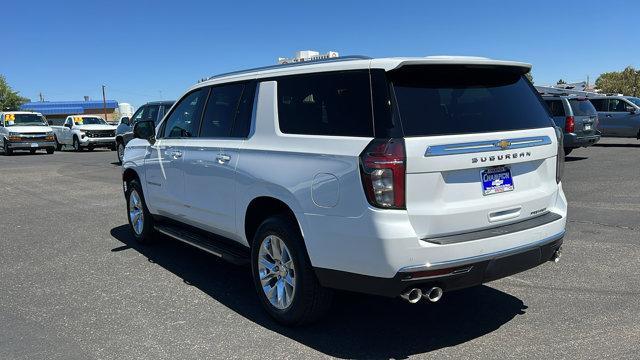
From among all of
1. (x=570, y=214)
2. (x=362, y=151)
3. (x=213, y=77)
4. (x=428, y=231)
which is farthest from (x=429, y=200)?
(x=570, y=214)

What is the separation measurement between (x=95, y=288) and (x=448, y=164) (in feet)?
11.9

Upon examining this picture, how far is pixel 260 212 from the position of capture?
4445 mm

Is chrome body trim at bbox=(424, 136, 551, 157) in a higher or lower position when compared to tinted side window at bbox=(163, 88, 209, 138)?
lower

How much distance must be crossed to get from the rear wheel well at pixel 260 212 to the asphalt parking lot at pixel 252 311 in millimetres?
684

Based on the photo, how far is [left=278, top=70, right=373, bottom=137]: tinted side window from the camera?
3607 mm

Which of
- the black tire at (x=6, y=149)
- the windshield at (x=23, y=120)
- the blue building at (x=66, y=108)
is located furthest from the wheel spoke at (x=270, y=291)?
the blue building at (x=66, y=108)

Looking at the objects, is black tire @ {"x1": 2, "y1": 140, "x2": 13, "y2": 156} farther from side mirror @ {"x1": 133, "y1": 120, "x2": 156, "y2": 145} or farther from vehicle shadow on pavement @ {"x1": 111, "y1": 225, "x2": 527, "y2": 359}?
vehicle shadow on pavement @ {"x1": 111, "y1": 225, "x2": 527, "y2": 359}

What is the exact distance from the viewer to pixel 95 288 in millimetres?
5195

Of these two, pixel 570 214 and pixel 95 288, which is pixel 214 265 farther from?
pixel 570 214

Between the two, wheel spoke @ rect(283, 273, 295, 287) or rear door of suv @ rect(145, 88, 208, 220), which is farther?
rear door of suv @ rect(145, 88, 208, 220)

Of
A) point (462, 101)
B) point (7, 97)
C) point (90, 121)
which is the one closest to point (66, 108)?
point (7, 97)

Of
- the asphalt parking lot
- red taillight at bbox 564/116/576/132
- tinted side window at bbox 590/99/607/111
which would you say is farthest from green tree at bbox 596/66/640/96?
the asphalt parking lot

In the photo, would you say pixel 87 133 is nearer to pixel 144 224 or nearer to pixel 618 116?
pixel 144 224

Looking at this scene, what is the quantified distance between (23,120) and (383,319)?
25.6m
